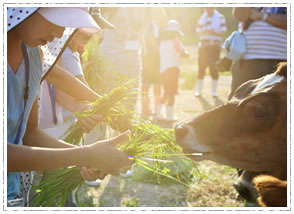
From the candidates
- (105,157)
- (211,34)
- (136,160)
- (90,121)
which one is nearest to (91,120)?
(90,121)

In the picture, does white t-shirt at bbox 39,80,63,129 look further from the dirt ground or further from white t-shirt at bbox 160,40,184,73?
white t-shirt at bbox 160,40,184,73

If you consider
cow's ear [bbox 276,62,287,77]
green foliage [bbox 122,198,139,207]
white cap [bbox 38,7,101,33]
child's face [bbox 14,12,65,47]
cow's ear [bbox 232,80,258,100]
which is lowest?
green foliage [bbox 122,198,139,207]

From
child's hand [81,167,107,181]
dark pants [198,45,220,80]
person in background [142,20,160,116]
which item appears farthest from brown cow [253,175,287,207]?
dark pants [198,45,220,80]

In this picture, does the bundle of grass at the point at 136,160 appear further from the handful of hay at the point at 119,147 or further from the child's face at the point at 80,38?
the child's face at the point at 80,38

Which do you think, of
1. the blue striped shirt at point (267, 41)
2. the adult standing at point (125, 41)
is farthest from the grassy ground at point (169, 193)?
the adult standing at point (125, 41)


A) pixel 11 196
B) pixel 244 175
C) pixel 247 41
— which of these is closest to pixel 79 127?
pixel 11 196

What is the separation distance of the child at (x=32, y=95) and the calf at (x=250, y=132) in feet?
2.23

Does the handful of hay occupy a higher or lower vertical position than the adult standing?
lower

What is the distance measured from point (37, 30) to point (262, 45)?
96.5 inches

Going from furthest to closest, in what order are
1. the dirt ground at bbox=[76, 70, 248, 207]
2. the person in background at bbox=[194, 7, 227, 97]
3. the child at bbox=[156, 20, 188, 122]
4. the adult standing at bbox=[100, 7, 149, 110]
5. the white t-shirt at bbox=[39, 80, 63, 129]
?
the person in background at bbox=[194, 7, 227, 97], the child at bbox=[156, 20, 188, 122], the adult standing at bbox=[100, 7, 149, 110], the dirt ground at bbox=[76, 70, 248, 207], the white t-shirt at bbox=[39, 80, 63, 129]

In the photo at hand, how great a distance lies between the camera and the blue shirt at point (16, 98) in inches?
71.9

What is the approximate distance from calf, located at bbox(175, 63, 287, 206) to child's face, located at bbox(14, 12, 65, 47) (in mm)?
991

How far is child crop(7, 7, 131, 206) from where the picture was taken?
63.7 inches

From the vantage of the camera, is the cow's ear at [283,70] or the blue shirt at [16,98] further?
the cow's ear at [283,70]
